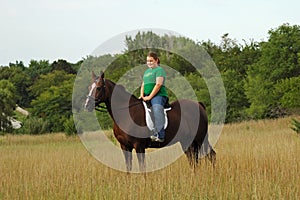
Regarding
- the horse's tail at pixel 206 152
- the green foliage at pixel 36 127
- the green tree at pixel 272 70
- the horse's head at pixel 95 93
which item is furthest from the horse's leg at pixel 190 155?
the green foliage at pixel 36 127

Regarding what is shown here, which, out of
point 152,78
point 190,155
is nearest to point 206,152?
point 190,155

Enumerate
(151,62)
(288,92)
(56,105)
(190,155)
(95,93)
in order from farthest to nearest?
(56,105) → (288,92) → (190,155) → (151,62) → (95,93)

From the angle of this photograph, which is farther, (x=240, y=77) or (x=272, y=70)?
(x=240, y=77)

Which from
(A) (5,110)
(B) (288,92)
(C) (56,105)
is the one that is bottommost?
(A) (5,110)

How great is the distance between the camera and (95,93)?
7.48m

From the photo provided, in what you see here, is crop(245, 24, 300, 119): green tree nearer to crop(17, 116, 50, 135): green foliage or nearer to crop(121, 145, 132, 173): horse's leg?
crop(17, 116, 50, 135): green foliage

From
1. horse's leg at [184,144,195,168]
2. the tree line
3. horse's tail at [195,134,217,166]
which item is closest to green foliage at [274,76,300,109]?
the tree line

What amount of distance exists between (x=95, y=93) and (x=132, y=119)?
2.59 feet

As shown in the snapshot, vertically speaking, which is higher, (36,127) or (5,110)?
(5,110)

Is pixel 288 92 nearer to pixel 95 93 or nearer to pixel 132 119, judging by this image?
pixel 132 119

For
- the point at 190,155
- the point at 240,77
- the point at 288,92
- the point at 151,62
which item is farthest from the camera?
the point at 240,77

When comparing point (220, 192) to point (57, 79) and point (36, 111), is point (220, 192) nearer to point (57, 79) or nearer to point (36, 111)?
point (36, 111)

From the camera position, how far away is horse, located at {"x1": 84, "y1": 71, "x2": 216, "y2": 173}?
7.55 metres

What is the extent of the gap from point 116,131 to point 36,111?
38072mm
